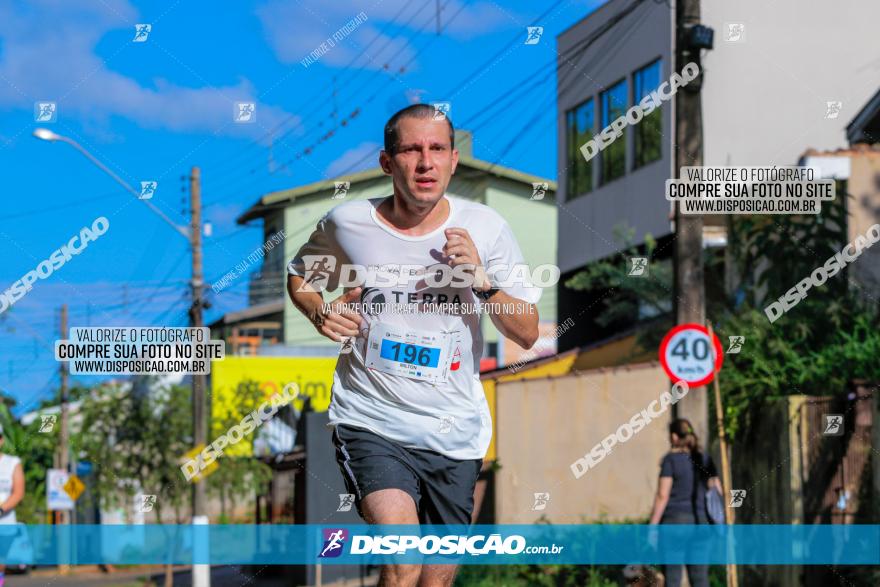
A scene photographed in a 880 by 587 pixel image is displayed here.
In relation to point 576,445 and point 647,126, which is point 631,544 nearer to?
point 576,445

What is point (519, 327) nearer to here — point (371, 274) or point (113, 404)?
point (371, 274)

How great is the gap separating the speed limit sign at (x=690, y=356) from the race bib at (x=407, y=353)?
7.10m

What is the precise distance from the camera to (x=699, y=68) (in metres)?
13.8

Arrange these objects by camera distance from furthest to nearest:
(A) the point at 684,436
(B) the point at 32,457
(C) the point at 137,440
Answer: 1. (B) the point at 32,457
2. (C) the point at 137,440
3. (A) the point at 684,436

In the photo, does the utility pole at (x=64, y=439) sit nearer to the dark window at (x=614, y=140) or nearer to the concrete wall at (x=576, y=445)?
the dark window at (x=614, y=140)

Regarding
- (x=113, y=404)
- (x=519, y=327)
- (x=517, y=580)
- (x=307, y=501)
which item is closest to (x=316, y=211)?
(x=113, y=404)

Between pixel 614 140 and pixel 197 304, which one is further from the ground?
pixel 614 140

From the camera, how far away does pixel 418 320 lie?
5539 millimetres

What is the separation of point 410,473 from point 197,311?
17.8 meters

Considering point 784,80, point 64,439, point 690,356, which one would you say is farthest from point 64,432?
point 690,356

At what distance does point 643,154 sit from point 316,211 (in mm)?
7439

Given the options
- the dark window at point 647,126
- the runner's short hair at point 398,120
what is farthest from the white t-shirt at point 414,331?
the dark window at point 647,126

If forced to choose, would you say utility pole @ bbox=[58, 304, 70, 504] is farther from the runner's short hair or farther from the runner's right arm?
the runner's short hair

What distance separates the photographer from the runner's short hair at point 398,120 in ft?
18.0
